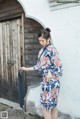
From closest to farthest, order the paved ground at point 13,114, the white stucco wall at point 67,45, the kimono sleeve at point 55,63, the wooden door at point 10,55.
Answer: the kimono sleeve at point 55,63
the white stucco wall at point 67,45
the paved ground at point 13,114
the wooden door at point 10,55

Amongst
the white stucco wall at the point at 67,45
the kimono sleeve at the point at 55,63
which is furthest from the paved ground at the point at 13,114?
the kimono sleeve at the point at 55,63

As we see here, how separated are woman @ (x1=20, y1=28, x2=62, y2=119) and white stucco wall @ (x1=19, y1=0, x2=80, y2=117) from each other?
51cm

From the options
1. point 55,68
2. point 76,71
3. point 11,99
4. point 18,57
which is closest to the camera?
point 55,68

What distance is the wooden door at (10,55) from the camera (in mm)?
6586

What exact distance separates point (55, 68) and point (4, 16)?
280 centimetres

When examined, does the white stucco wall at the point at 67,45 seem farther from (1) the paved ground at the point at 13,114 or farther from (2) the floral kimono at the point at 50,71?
(1) the paved ground at the point at 13,114

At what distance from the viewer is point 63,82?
17.3ft

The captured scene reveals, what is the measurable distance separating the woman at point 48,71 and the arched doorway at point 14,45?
1178mm

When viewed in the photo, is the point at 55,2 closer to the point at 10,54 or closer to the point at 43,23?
the point at 43,23

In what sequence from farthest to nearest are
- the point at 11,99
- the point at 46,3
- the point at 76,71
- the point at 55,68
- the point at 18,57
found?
the point at 11,99
the point at 18,57
the point at 46,3
the point at 76,71
the point at 55,68

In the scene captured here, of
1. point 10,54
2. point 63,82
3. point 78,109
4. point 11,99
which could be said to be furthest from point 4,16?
point 78,109

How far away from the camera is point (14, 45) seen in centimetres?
673

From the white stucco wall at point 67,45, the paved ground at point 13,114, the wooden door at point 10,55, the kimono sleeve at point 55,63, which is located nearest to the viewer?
the kimono sleeve at point 55,63

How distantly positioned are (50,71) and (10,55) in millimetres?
2519
